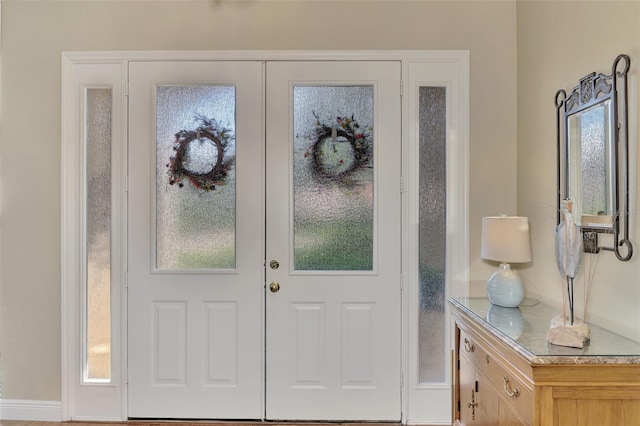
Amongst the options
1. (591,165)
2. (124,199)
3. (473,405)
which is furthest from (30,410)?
(591,165)

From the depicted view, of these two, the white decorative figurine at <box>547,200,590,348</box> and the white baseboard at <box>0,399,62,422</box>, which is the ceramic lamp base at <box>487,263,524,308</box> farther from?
the white baseboard at <box>0,399,62,422</box>

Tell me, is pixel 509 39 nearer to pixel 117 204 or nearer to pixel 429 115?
pixel 429 115

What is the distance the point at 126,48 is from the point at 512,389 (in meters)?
2.78

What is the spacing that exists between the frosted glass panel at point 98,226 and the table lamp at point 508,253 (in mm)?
2314

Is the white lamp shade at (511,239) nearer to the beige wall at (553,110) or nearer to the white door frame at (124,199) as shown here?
the beige wall at (553,110)

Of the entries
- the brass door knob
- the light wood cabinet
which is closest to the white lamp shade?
the light wood cabinet

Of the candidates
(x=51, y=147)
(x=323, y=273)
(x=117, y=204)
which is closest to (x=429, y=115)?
(x=323, y=273)

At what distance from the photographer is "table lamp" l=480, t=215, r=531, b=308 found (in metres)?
1.83

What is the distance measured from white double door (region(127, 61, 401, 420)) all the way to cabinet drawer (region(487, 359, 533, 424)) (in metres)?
0.85

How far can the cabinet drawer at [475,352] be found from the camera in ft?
5.28

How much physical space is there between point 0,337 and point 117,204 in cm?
118

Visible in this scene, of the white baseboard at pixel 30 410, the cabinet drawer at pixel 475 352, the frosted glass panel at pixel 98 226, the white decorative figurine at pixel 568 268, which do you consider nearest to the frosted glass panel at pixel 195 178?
the frosted glass panel at pixel 98 226

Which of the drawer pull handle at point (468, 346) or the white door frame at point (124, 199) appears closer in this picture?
the drawer pull handle at point (468, 346)

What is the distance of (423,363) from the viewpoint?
92.4 inches
